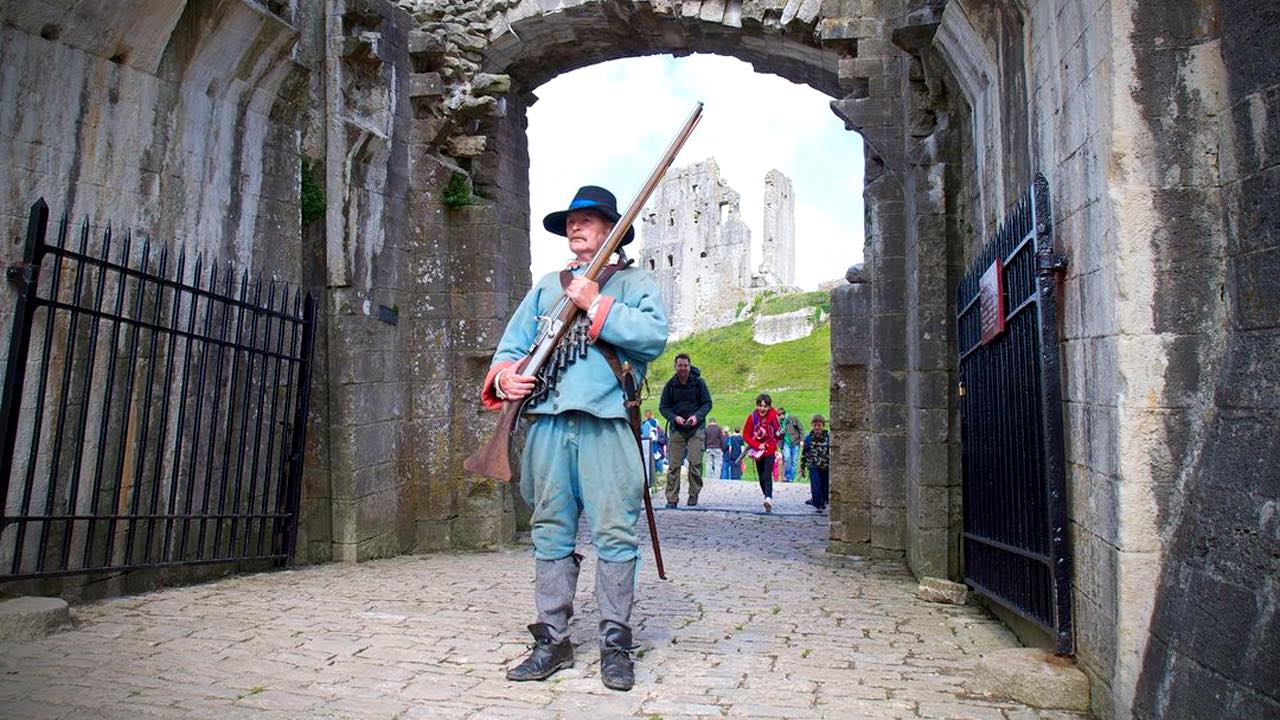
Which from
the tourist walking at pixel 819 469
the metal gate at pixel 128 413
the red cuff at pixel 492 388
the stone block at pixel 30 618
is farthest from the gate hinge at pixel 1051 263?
the tourist walking at pixel 819 469

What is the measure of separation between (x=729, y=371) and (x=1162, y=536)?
38.6 meters

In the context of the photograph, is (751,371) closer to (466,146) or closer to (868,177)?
(868,177)

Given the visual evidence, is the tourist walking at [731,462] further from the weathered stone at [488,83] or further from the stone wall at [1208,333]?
the stone wall at [1208,333]

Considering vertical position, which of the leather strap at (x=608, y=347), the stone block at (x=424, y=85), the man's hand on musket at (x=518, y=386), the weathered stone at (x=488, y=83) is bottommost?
the man's hand on musket at (x=518, y=386)

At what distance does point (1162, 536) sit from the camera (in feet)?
10.3

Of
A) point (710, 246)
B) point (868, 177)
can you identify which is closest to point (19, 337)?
point (868, 177)

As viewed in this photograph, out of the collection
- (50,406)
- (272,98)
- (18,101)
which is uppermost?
(272,98)

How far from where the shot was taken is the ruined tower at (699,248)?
2040 inches

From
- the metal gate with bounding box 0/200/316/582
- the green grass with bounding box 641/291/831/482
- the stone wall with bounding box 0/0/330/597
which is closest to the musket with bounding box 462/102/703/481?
the metal gate with bounding box 0/200/316/582

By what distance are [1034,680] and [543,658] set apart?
1.86m

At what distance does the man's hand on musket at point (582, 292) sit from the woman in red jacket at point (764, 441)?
7.93m

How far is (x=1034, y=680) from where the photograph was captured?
3.62m

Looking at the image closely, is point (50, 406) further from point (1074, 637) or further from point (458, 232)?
point (1074, 637)

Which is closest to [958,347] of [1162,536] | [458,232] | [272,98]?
[1162,536]
